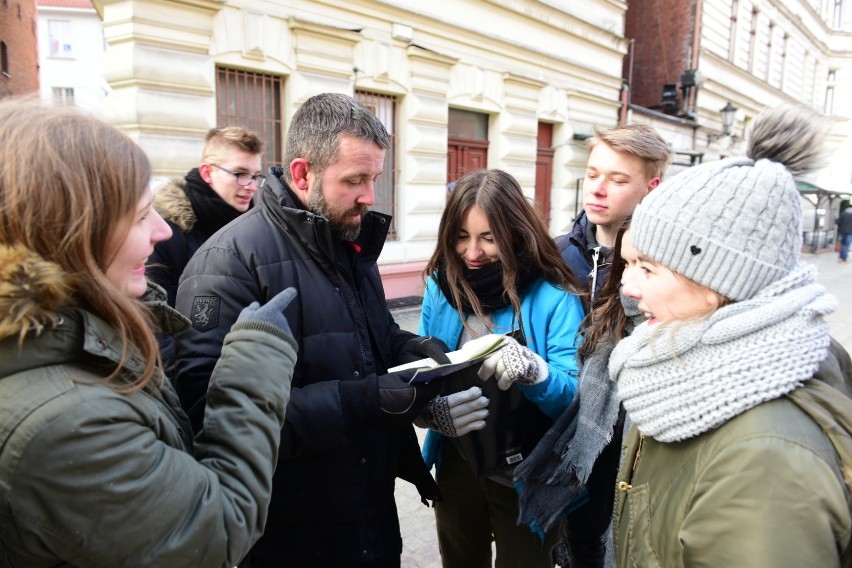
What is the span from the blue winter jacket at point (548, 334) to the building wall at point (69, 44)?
3799 centimetres

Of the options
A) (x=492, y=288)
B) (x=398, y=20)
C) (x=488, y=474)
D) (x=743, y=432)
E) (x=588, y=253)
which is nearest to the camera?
(x=743, y=432)

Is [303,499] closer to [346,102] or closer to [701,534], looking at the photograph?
[701,534]

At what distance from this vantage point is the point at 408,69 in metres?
7.81

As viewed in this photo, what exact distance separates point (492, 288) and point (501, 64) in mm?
8151

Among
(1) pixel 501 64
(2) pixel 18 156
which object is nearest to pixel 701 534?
(2) pixel 18 156

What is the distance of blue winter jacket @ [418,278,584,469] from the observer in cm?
198

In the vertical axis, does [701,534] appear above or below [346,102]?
below

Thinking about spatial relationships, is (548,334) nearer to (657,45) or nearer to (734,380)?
(734,380)

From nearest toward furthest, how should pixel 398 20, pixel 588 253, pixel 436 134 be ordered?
pixel 588 253 < pixel 398 20 < pixel 436 134

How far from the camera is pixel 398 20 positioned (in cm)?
759

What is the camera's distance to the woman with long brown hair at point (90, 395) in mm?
848

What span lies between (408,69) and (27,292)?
7.60 m

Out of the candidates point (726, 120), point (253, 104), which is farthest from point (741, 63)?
point (253, 104)

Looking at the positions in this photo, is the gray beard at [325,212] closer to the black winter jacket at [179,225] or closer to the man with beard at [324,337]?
the man with beard at [324,337]
